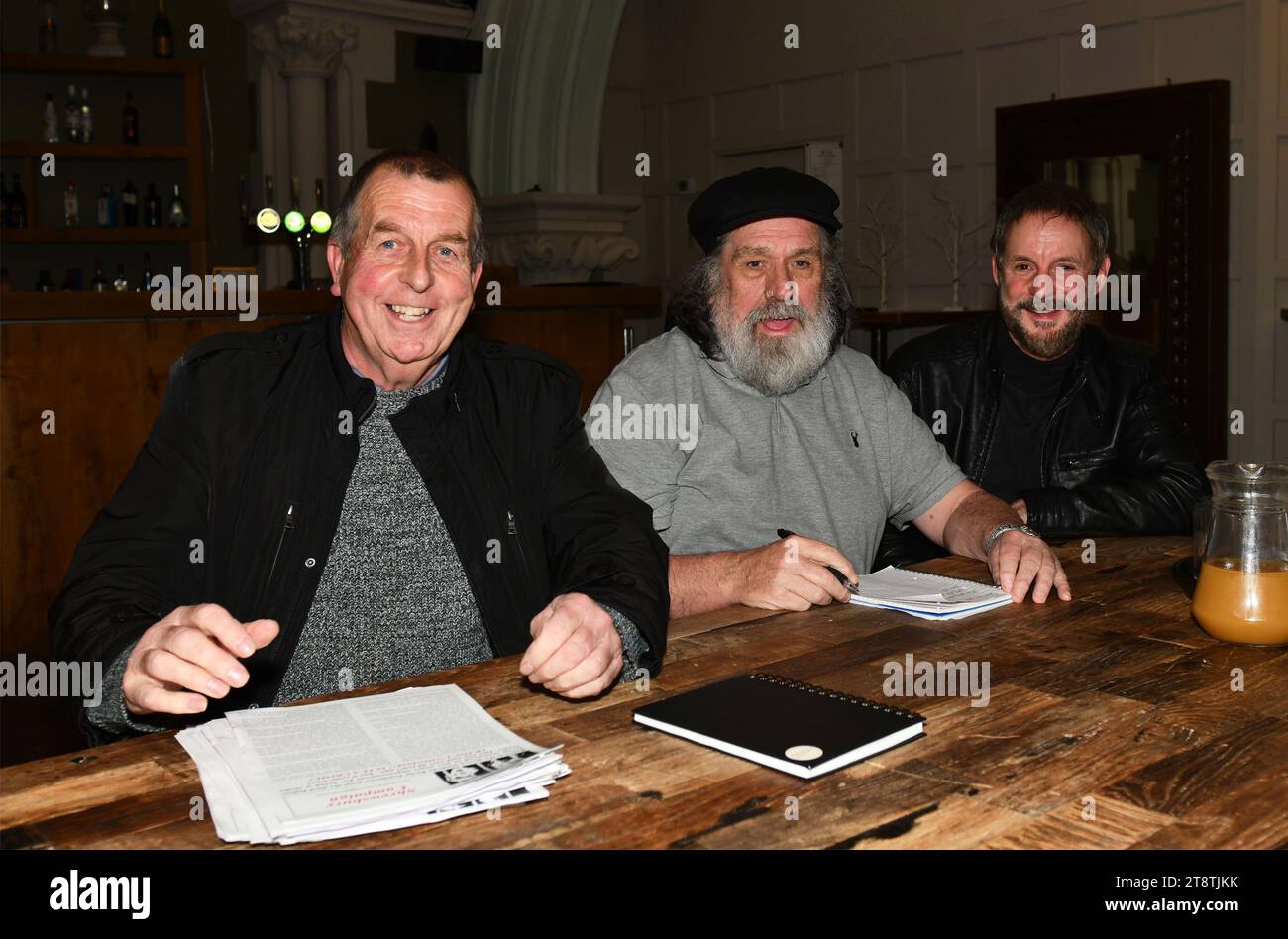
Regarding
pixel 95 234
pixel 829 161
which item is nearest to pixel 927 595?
pixel 95 234

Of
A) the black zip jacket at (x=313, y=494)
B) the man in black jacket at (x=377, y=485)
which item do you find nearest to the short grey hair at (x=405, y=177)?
the man in black jacket at (x=377, y=485)

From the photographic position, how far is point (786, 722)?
1.28 meters

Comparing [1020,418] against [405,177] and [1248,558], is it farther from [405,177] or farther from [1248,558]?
[405,177]

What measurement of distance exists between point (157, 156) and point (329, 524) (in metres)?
5.05

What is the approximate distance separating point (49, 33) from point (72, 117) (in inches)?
19.5

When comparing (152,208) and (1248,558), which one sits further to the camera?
(152,208)

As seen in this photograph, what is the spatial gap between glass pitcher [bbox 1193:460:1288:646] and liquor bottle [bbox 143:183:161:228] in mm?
6120

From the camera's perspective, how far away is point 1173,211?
568 cm

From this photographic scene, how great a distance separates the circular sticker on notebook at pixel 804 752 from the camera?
1169mm

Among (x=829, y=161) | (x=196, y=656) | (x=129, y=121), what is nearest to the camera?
(x=196, y=656)

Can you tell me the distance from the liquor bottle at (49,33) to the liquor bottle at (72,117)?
232 millimetres

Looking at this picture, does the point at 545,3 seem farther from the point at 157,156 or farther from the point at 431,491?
the point at 431,491
